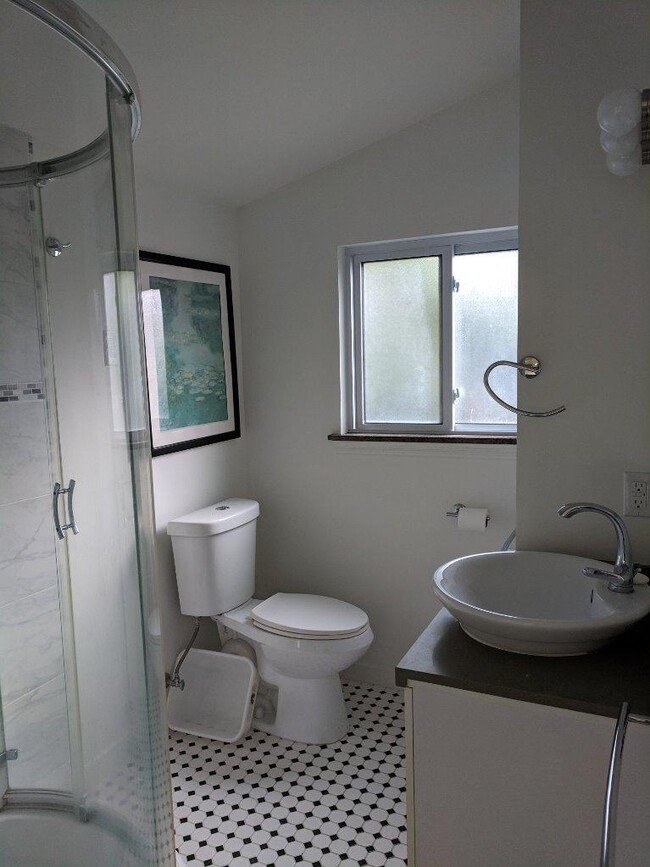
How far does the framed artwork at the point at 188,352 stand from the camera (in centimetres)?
254

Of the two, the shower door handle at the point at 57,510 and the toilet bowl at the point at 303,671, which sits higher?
the shower door handle at the point at 57,510

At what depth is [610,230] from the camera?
1.64 metres

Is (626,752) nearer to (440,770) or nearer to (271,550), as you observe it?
(440,770)

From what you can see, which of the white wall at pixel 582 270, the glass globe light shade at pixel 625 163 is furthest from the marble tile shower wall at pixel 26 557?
the glass globe light shade at pixel 625 163

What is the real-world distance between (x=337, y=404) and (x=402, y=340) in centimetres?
38

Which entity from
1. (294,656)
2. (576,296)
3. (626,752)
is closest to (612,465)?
(576,296)

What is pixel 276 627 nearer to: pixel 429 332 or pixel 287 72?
pixel 429 332

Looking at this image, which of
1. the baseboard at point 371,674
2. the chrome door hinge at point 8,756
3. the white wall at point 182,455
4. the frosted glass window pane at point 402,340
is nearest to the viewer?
the chrome door hinge at point 8,756

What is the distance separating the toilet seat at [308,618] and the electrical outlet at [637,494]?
1.15m

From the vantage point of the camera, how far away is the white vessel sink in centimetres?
124

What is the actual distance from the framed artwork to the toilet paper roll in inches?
42.0

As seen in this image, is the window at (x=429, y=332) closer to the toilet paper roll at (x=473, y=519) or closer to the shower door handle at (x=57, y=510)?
the toilet paper roll at (x=473, y=519)

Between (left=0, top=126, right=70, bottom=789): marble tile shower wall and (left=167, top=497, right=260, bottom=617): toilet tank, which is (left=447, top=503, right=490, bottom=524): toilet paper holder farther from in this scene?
(left=0, top=126, right=70, bottom=789): marble tile shower wall

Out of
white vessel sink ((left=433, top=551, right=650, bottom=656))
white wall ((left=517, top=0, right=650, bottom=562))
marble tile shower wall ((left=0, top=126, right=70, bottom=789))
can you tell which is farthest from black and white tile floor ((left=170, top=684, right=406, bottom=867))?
white wall ((left=517, top=0, right=650, bottom=562))
